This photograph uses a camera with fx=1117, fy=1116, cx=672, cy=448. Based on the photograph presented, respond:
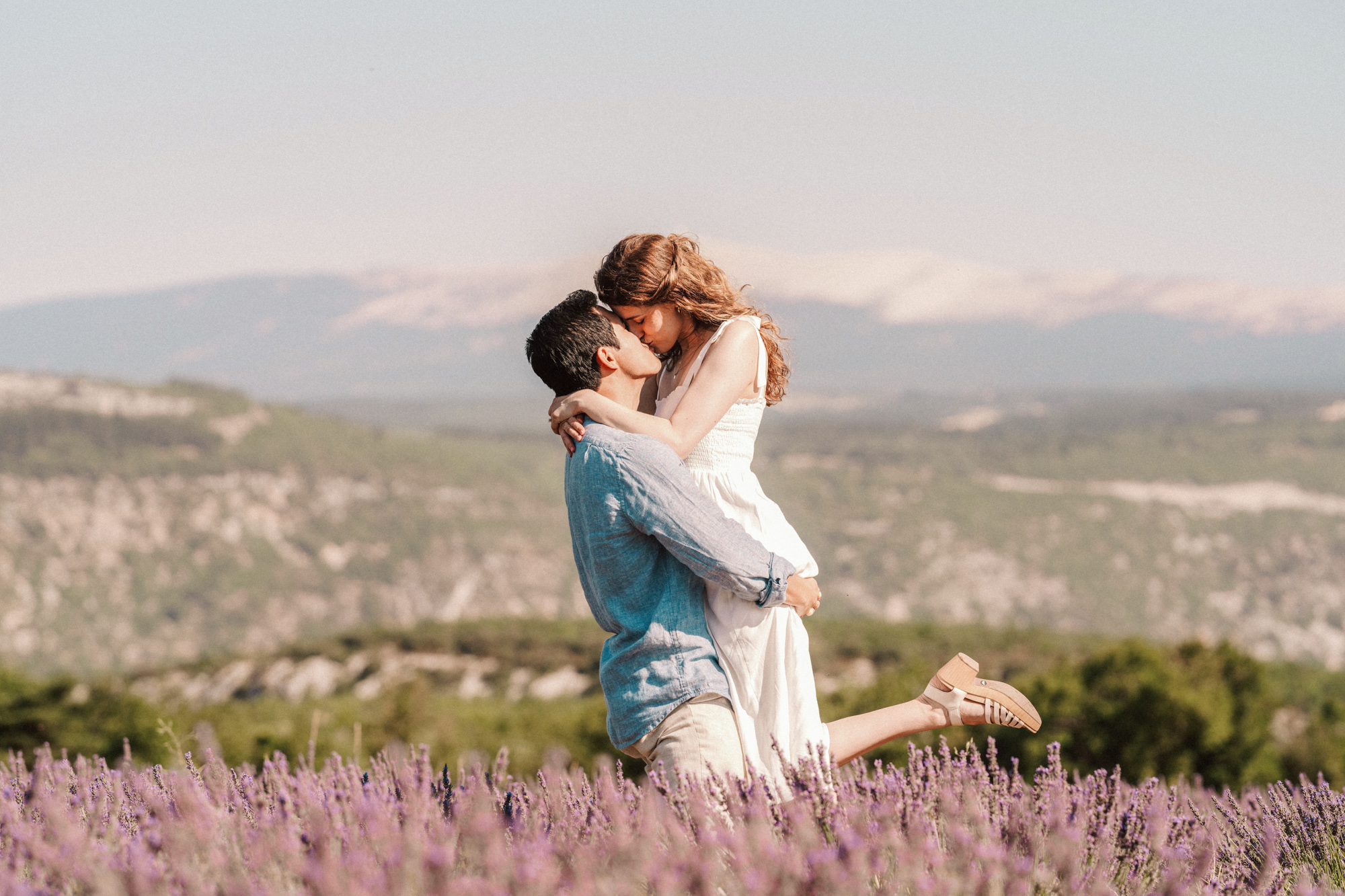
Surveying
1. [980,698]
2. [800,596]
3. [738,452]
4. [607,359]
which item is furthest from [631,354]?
[980,698]

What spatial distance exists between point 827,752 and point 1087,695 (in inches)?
735

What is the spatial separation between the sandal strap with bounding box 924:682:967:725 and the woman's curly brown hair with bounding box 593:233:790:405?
1.17 m

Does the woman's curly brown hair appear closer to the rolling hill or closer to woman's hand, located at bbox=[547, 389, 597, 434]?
woman's hand, located at bbox=[547, 389, 597, 434]

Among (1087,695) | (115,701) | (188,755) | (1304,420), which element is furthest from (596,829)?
(1304,420)

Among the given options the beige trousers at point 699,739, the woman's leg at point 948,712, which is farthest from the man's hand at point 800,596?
the woman's leg at point 948,712

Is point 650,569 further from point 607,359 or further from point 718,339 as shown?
point 718,339

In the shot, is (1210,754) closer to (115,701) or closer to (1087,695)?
(1087,695)

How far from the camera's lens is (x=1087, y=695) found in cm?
2011

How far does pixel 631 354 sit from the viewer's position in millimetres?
3461

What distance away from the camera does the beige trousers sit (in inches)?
119

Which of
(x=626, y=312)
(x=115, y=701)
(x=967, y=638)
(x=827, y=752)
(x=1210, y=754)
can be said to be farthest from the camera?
(x=967, y=638)

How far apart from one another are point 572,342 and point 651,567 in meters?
0.71

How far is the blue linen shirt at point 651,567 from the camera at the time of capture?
9.98 ft

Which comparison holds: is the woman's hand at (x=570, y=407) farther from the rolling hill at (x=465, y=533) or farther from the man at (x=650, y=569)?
the rolling hill at (x=465, y=533)
